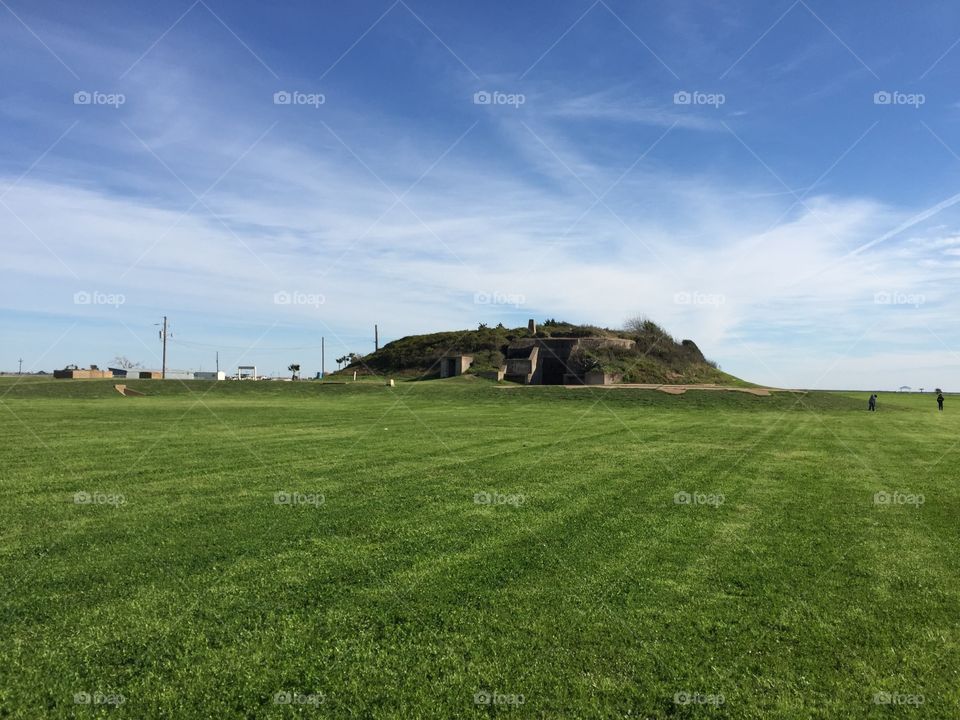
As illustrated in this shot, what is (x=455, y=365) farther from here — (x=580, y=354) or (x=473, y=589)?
(x=473, y=589)

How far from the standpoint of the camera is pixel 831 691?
15.5ft

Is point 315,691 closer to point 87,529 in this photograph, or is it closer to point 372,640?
point 372,640

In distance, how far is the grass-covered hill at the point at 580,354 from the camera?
2511 inches

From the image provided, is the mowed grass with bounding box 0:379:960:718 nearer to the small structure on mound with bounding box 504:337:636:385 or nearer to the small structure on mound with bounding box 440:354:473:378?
the small structure on mound with bounding box 504:337:636:385

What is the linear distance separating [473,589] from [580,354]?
59.3 m

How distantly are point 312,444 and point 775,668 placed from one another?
15.7m

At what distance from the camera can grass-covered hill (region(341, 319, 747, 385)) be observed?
63781mm

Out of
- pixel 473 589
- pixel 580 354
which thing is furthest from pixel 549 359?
pixel 473 589

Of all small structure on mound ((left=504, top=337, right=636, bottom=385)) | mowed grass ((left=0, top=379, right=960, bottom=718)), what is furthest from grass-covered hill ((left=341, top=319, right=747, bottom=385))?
mowed grass ((left=0, top=379, right=960, bottom=718))

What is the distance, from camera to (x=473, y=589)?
6.64m

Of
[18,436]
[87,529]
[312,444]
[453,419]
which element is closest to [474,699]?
[87,529]

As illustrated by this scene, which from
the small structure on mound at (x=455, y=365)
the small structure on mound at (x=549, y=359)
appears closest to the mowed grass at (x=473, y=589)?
the small structure on mound at (x=549, y=359)

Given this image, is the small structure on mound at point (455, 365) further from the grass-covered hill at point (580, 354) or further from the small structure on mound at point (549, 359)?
the small structure on mound at point (549, 359)

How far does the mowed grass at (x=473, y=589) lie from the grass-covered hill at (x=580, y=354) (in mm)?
48588
